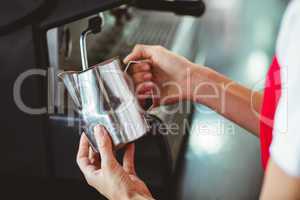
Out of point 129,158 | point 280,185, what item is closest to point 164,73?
point 129,158

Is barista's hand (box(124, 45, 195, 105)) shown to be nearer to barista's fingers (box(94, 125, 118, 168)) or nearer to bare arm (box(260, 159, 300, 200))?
barista's fingers (box(94, 125, 118, 168))

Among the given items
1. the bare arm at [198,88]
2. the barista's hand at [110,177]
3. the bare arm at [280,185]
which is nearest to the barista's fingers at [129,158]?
the barista's hand at [110,177]

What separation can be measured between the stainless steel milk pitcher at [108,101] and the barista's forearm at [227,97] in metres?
0.23

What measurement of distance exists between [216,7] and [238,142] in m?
1.23

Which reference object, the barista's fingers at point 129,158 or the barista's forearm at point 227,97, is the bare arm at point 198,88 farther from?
the barista's fingers at point 129,158

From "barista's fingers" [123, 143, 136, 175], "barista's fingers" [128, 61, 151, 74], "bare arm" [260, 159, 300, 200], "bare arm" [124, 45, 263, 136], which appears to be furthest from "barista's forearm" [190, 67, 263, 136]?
"bare arm" [260, 159, 300, 200]

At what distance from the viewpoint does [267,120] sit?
65 cm

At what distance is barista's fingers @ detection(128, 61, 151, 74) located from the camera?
2.40 ft

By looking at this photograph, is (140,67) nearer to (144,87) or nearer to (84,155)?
(144,87)

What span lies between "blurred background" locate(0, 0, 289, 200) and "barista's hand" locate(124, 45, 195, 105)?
0.33ft

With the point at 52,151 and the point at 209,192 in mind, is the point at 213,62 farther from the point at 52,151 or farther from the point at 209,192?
the point at 52,151

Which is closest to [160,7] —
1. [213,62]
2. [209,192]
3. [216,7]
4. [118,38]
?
[118,38]

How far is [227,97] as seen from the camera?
0.86 meters

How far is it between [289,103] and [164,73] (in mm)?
424
